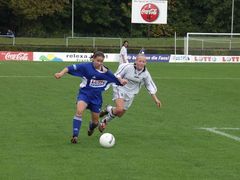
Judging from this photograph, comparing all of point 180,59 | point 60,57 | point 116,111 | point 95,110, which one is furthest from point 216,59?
point 95,110

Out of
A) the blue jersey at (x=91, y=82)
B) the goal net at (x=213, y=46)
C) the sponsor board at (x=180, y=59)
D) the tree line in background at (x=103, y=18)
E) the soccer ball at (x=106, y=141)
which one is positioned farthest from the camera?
the tree line in background at (x=103, y=18)

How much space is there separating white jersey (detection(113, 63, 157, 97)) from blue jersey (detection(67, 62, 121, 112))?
39.5 inches

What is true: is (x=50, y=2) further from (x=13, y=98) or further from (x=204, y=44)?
(x=13, y=98)

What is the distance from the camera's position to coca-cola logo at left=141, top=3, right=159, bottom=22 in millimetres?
52406

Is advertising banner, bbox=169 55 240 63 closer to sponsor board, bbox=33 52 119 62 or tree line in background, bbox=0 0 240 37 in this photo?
sponsor board, bbox=33 52 119 62

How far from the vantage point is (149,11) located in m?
52.4

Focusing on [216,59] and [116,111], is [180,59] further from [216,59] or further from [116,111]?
[116,111]

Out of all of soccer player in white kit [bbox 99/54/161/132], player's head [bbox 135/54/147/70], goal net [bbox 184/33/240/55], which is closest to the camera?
player's head [bbox 135/54/147/70]

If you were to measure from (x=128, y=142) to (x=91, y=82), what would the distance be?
1.20 m

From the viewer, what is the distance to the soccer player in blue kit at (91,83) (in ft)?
32.5

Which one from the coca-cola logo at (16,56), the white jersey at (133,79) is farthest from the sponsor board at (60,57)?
the white jersey at (133,79)

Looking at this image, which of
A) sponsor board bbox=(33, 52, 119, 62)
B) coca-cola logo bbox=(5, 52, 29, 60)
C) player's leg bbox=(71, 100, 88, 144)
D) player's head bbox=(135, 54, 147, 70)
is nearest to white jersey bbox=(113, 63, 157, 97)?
player's head bbox=(135, 54, 147, 70)

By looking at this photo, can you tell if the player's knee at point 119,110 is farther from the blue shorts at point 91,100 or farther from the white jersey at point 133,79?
the blue shorts at point 91,100

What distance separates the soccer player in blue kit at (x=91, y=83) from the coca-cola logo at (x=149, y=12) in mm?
42682
